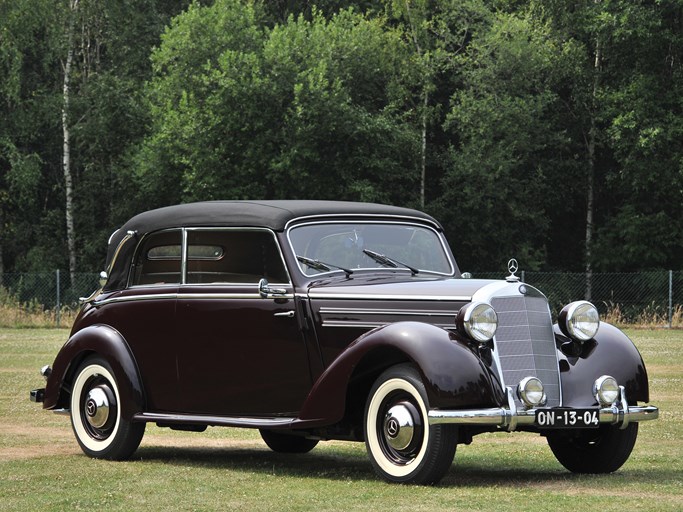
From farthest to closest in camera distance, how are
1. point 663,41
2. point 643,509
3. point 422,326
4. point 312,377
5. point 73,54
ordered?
point 73,54, point 663,41, point 312,377, point 422,326, point 643,509

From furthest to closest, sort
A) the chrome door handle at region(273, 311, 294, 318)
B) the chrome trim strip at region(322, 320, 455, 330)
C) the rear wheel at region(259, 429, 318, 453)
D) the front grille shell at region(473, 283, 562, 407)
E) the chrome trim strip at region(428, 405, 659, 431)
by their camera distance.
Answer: the rear wheel at region(259, 429, 318, 453) → the chrome door handle at region(273, 311, 294, 318) → the chrome trim strip at region(322, 320, 455, 330) → the front grille shell at region(473, 283, 562, 407) → the chrome trim strip at region(428, 405, 659, 431)

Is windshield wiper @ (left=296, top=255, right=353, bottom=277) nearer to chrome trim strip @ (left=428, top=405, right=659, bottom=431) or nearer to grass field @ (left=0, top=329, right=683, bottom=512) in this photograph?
grass field @ (left=0, top=329, right=683, bottom=512)

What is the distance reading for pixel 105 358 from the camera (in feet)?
35.8

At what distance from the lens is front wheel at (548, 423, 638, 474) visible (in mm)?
9734

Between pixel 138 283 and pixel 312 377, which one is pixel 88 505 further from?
pixel 138 283

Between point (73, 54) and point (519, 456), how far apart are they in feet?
145

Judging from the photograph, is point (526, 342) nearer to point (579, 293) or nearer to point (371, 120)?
point (579, 293)

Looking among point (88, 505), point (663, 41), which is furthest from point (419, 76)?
point (88, 505)

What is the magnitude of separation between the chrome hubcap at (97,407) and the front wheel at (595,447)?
3601 millimetres

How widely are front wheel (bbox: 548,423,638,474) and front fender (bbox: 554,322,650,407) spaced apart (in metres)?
0.31

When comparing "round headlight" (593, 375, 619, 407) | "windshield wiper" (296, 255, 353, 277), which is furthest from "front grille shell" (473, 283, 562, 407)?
"windshield wiper" (296, 255, 353, 277)

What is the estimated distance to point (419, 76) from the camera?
48.8 m

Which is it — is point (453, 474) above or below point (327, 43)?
below

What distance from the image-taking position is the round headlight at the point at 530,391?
8.82 metres
